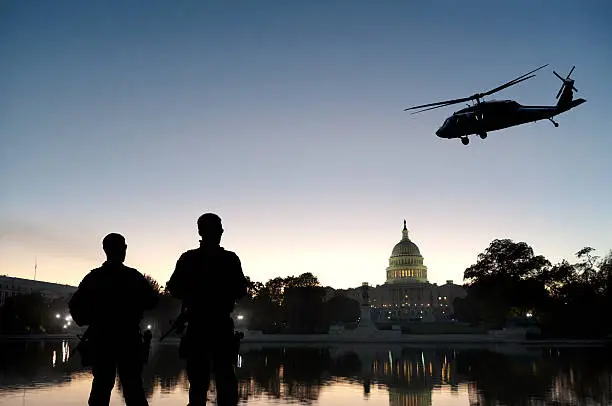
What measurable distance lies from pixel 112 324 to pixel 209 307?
46.9 inches

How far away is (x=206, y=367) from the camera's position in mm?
6773

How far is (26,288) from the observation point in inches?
7018

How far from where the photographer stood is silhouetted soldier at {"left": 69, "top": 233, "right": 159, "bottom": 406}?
22.8ft

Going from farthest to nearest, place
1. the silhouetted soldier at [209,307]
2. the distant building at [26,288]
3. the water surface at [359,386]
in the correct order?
the distant building at [26,288], the water surface at [359,386], the silhouetted soldier at [209,307]

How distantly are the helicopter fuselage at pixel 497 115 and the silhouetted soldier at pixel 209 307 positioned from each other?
94.0ft

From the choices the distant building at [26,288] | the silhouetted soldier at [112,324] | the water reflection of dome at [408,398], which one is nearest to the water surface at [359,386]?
the water reflection of dome at [408,398]

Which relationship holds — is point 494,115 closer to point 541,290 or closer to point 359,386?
point 359,386

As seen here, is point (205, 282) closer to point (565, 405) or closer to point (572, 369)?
point (565, 405)

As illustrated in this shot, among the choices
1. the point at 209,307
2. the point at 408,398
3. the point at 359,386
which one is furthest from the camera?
the point at 359,386

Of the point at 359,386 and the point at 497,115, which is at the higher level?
the point at 497,115

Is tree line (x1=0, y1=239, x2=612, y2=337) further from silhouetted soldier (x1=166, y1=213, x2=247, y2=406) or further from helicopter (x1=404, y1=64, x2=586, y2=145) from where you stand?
silhouetted soldier (x1=166, y1=213, x2=247, y2=406)

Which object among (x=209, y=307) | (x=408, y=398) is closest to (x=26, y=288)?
(x=408, y=398)

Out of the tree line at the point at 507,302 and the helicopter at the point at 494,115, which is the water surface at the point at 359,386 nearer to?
the helicopter at the point at 494,115

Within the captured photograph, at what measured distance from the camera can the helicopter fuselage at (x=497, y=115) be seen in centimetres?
3297
